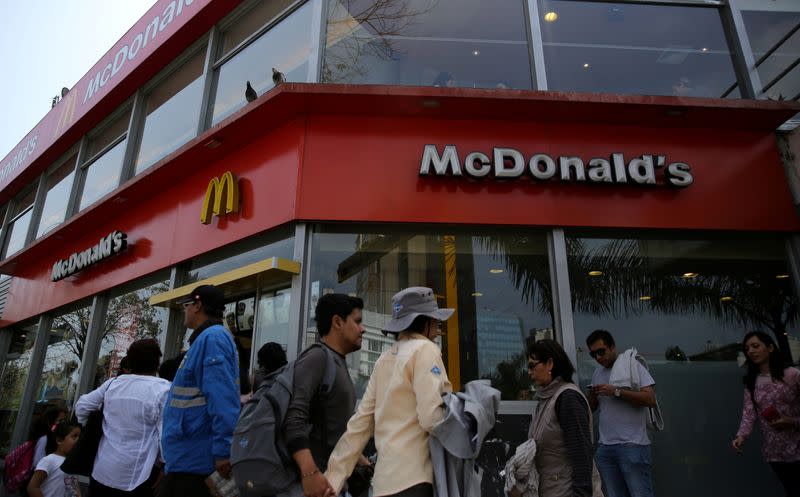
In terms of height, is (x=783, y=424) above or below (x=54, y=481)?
above

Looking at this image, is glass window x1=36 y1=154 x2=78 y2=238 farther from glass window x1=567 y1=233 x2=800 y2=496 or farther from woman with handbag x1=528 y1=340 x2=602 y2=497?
woman with handbag x1=528 y1=340 x2=602 y2=497

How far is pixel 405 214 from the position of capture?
5238 millimetres

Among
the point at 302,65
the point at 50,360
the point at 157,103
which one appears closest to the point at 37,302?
the point at 50,360

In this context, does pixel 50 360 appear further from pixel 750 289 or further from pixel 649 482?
pixel 750 289

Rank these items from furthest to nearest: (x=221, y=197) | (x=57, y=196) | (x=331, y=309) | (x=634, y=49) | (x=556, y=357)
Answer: (x=57, y=196)
(x=634, y=49)
(x=221, y=197)
(x=556, y=357)
(x=331, y=309)

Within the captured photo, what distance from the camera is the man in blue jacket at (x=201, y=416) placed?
A: 2.79m

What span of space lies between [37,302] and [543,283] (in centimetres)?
1001

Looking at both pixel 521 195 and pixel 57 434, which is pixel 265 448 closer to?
pixel 57 434

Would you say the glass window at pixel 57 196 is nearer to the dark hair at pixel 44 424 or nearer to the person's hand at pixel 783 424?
the dark hair at pixel 44 424

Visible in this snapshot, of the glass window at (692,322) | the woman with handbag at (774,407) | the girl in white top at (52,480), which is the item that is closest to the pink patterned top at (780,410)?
the woman with handbag at (774,407)

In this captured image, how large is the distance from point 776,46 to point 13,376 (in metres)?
14.9

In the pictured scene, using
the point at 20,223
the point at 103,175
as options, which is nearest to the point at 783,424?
the point at 103,175

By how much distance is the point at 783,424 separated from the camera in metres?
3.96

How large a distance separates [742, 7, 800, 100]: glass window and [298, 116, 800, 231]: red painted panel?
0.83 metres
